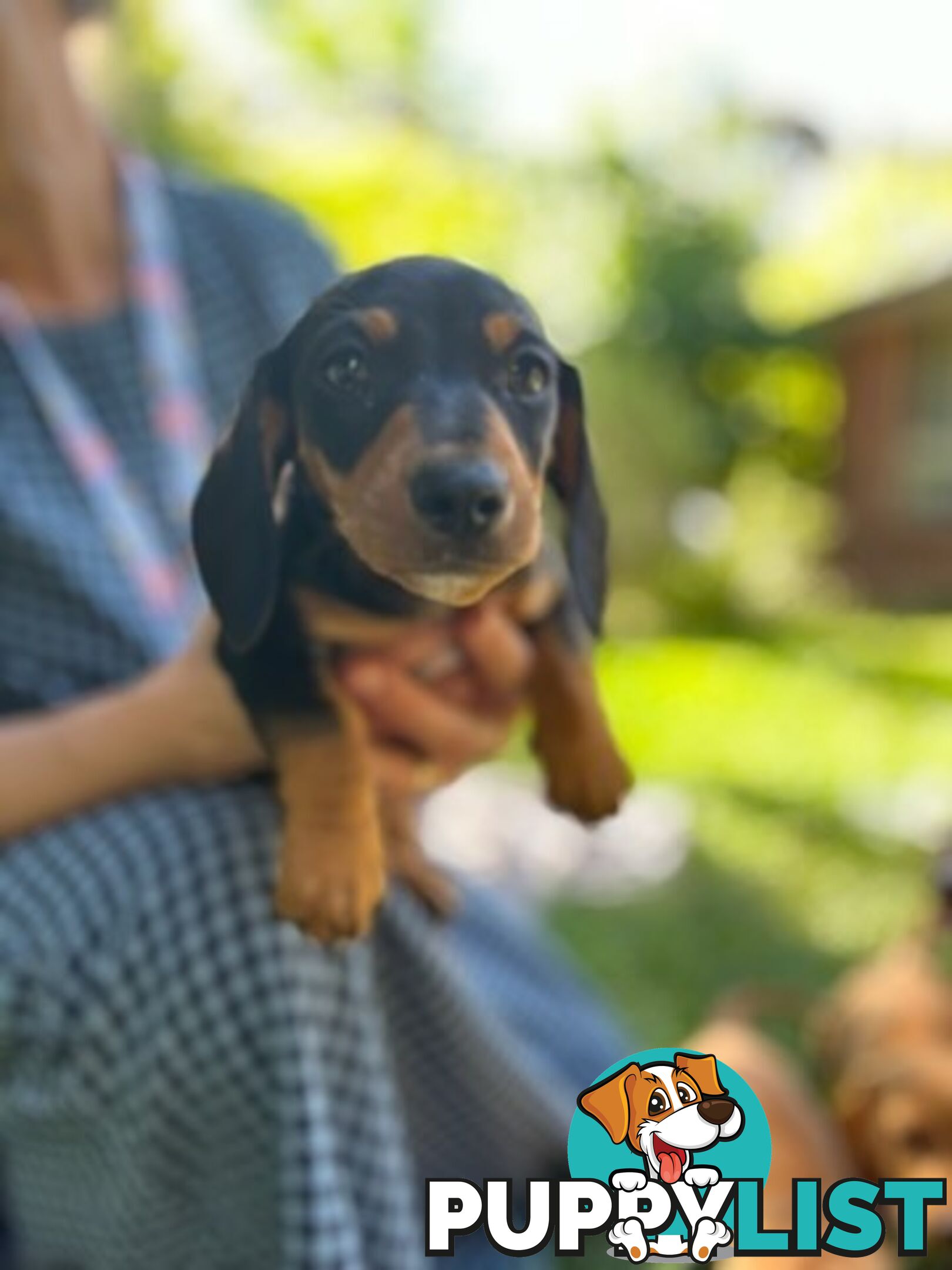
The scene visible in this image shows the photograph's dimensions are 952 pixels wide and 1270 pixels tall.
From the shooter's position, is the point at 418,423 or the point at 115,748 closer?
the point at 418,423

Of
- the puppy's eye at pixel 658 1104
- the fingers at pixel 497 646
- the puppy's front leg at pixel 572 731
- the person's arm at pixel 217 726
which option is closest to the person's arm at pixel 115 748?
the person's arm at pixel 217 726

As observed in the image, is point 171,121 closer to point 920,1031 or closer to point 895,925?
point 920,1031

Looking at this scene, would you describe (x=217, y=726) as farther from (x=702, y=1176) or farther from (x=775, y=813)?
(x=775, y=813)

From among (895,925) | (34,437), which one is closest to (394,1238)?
(34,437)

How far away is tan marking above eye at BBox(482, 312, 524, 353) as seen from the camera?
1.65 feet

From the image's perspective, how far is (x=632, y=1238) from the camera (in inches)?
20.1

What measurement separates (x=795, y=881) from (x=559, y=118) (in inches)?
71.3

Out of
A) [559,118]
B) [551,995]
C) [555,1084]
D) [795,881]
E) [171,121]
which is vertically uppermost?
[171,121]

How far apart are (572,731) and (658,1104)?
207 millimetres

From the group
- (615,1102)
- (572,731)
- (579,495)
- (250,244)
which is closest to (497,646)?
(572,731)

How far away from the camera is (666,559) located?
1.09m

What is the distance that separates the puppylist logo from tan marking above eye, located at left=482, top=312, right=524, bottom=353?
8.1 inches

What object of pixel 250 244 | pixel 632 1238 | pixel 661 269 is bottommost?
pixel 632 1238

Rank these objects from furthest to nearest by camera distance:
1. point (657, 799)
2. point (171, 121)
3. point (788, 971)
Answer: point (657, 799) → point (788, 971) → point (171, 121)
